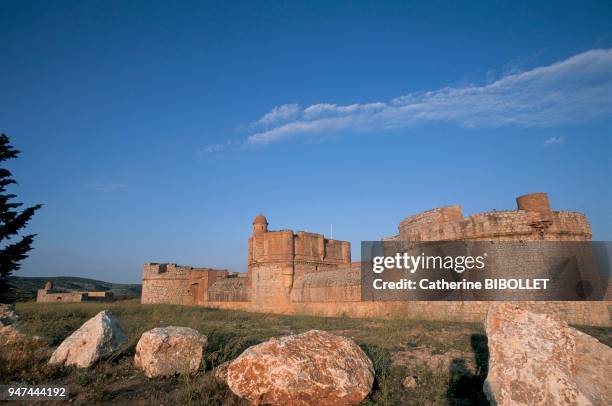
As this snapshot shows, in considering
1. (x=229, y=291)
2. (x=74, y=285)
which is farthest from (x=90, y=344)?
(x=74, y=285)

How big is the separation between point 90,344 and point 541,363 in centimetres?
609

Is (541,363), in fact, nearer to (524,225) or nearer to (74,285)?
(524,225)

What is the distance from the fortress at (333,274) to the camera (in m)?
11.1

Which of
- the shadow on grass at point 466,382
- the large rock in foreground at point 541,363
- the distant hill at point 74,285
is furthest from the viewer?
the distant hill at point 74,285

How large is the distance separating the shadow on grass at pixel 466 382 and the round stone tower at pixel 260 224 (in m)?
16.5

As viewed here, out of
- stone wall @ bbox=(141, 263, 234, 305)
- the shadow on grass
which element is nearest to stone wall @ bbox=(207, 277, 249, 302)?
stone wall @ bbox=(141, 263, 234, 305)

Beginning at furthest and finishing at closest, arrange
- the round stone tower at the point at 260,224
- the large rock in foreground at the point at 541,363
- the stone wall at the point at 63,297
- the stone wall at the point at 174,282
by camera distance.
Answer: the stone wall at the point at 63,297 → the stone wall at the point at 174,282 → the round stone tower at the point at 260,224 → the large rock in foreground at the point at 541,363

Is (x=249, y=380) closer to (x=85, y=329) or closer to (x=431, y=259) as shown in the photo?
(x=85, y=329)

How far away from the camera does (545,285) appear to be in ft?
35.8

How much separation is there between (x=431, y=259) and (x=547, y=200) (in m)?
3.98

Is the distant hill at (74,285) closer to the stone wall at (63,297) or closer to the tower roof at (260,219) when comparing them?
the stone wall at (63,297)

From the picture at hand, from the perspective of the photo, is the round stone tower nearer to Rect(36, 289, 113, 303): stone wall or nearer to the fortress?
the fortress

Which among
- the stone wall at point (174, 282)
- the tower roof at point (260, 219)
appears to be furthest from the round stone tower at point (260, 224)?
the stone wall at point (174, 282)

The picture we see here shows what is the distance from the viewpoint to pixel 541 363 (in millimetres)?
3359
